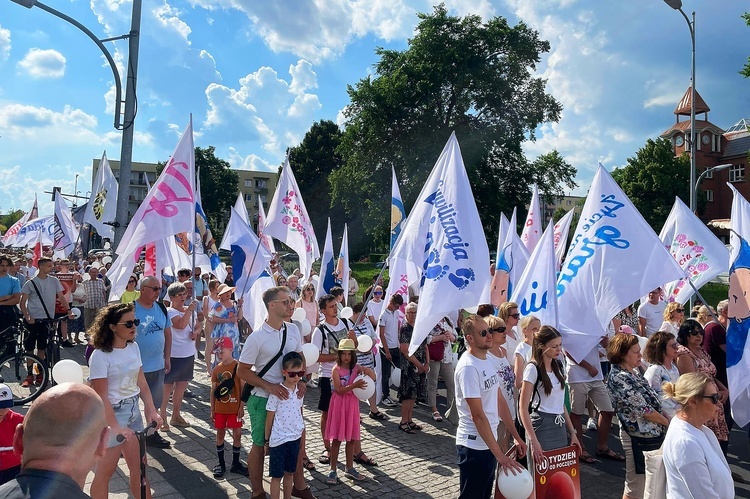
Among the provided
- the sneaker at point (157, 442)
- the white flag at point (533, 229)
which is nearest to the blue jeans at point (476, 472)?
the sneaker at point (157, 442)

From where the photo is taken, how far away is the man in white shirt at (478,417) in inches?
160

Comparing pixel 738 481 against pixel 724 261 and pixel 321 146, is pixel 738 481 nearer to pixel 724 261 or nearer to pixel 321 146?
pixel 724 261

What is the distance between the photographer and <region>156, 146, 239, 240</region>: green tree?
62.8 metres

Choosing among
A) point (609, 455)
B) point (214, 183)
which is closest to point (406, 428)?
point (609, 455)

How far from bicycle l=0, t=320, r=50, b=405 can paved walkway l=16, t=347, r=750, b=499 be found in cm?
226

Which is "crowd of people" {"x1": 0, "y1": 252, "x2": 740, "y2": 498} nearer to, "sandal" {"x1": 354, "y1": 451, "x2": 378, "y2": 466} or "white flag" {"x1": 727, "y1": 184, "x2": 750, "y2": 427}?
"sandal" {"x1": 354, "y1": 451, "x2": 378, "y2": 466}

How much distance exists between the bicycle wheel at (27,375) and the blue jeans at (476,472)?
6.80m

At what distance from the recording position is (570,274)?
6.09 m

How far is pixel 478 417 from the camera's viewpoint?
4055mm

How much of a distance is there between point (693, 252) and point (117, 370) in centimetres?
851

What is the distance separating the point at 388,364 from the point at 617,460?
11.7 feet

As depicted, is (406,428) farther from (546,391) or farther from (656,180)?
(656,180)

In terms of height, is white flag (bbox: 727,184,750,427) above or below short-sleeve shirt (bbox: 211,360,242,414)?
above

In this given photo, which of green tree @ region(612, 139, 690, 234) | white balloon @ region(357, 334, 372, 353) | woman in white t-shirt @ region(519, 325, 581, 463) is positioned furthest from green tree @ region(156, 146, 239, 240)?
woman in white t-shirt @ region(519, 325, 581, 463)
